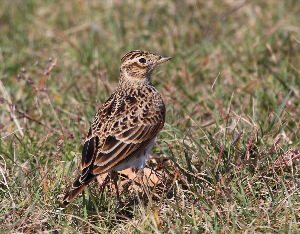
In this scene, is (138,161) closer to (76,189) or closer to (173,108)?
(76,189)

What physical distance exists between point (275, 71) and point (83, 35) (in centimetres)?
279

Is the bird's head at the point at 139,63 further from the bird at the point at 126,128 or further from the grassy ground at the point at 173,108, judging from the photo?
the grassy ground at the point at 173,108

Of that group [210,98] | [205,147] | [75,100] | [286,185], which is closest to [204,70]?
[210,98]

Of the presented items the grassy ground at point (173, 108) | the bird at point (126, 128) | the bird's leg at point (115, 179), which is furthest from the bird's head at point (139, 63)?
the bird's leg at point (115, 179)

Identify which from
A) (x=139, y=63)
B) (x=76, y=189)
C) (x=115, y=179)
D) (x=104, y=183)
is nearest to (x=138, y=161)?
(x=115, y=179)

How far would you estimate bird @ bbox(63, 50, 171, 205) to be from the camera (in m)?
6.28

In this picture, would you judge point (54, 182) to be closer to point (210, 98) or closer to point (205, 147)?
point (205, 147)

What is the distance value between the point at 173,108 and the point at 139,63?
3.43 feet

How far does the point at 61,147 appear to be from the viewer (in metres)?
7.53

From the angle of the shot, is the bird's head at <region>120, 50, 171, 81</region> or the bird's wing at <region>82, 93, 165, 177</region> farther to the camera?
the bird's head at <region>120, 50, 171, 81</region>

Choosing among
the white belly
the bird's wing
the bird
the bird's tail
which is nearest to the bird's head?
the bird

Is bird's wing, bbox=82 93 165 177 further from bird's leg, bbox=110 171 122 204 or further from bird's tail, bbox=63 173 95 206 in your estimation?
bird's leg, bbox=110 171 122 204

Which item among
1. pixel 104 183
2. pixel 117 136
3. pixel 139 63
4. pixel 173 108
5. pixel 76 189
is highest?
pixel 139 63

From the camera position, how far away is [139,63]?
290 inches
